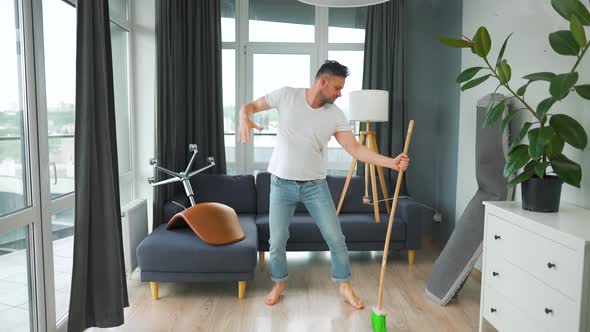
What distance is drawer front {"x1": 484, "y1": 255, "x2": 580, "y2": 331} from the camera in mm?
1771

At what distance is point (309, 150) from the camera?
2793 millimetres

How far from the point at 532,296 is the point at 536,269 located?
0.13 metres

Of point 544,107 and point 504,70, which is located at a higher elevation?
point 504,70

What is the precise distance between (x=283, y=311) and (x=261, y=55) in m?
2.77

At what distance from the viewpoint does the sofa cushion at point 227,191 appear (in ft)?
13.4

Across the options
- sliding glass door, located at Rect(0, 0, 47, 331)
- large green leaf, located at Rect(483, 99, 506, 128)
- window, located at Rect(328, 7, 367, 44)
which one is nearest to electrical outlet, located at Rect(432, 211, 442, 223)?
window, located at Rect(328, 7, 367, 44)

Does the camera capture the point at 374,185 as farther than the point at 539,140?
Yes

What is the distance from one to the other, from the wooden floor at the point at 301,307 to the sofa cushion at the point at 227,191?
0.79 meters

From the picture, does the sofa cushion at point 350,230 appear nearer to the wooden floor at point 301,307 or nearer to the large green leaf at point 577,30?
the wooden floor at point 301,307

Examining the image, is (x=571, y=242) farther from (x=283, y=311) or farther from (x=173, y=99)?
(x=173, y=99)

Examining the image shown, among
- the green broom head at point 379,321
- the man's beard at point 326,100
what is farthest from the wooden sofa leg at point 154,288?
the man's beard at point 326,100

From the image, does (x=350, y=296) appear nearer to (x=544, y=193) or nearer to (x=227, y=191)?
(x=544, y=193)

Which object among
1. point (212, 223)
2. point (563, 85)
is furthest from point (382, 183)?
point (563, 85)

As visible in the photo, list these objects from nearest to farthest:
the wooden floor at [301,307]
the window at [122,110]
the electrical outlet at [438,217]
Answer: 1. the wooden floor at [301,307]
2. the window at [122,110]
3. the electrical outlet at [438,217]
